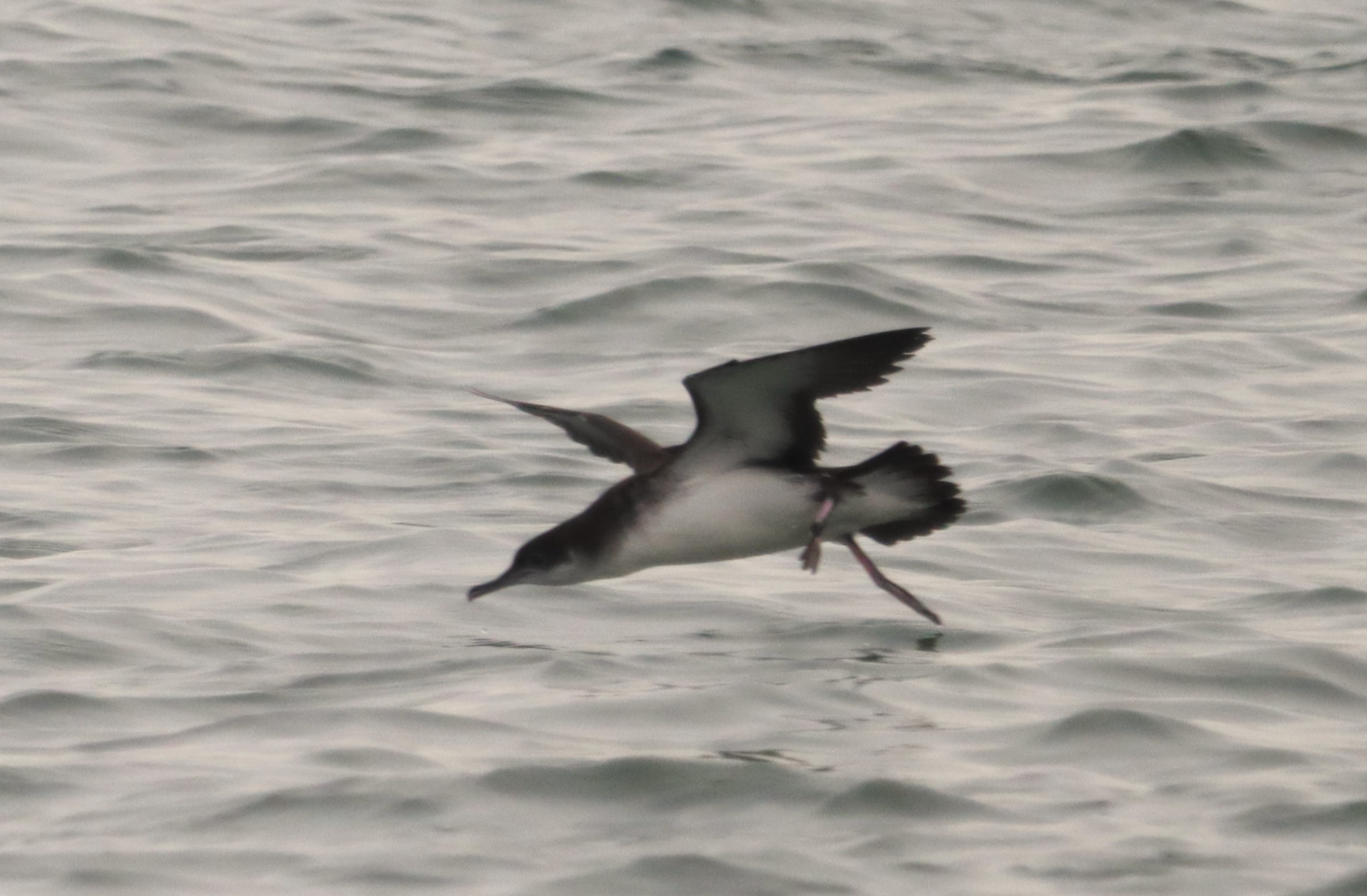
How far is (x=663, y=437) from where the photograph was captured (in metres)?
9.04

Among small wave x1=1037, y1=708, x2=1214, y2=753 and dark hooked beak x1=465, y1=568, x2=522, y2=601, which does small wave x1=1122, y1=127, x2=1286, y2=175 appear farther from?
small wave x1=1037, y1=708, x2=1214, y2=753

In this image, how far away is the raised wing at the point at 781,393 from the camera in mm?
5895

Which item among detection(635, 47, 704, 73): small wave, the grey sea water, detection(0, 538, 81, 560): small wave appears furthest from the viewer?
detection(635, 47, 704, 73): small wave

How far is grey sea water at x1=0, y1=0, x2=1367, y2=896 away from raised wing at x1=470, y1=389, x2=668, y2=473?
0.44 meters

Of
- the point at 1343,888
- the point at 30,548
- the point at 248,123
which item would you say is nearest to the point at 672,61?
the point at 248,123

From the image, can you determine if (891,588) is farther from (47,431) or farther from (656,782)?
(47,431)

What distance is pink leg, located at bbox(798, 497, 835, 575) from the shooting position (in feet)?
20.2

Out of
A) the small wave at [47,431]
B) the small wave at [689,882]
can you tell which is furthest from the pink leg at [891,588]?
the small wave at [47,431]

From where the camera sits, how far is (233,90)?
589 inches

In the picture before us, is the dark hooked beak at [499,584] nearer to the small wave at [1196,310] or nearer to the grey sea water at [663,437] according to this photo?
the grey sea water at [663,437]

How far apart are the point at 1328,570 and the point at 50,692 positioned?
12.1 feet

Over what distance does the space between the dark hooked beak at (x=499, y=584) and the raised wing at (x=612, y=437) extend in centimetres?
46

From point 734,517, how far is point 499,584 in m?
0.67

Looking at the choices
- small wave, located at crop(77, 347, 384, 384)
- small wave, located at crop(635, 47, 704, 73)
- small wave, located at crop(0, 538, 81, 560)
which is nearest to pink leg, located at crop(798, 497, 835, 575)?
small wave, located at crop(0, 538, 81, 560)
